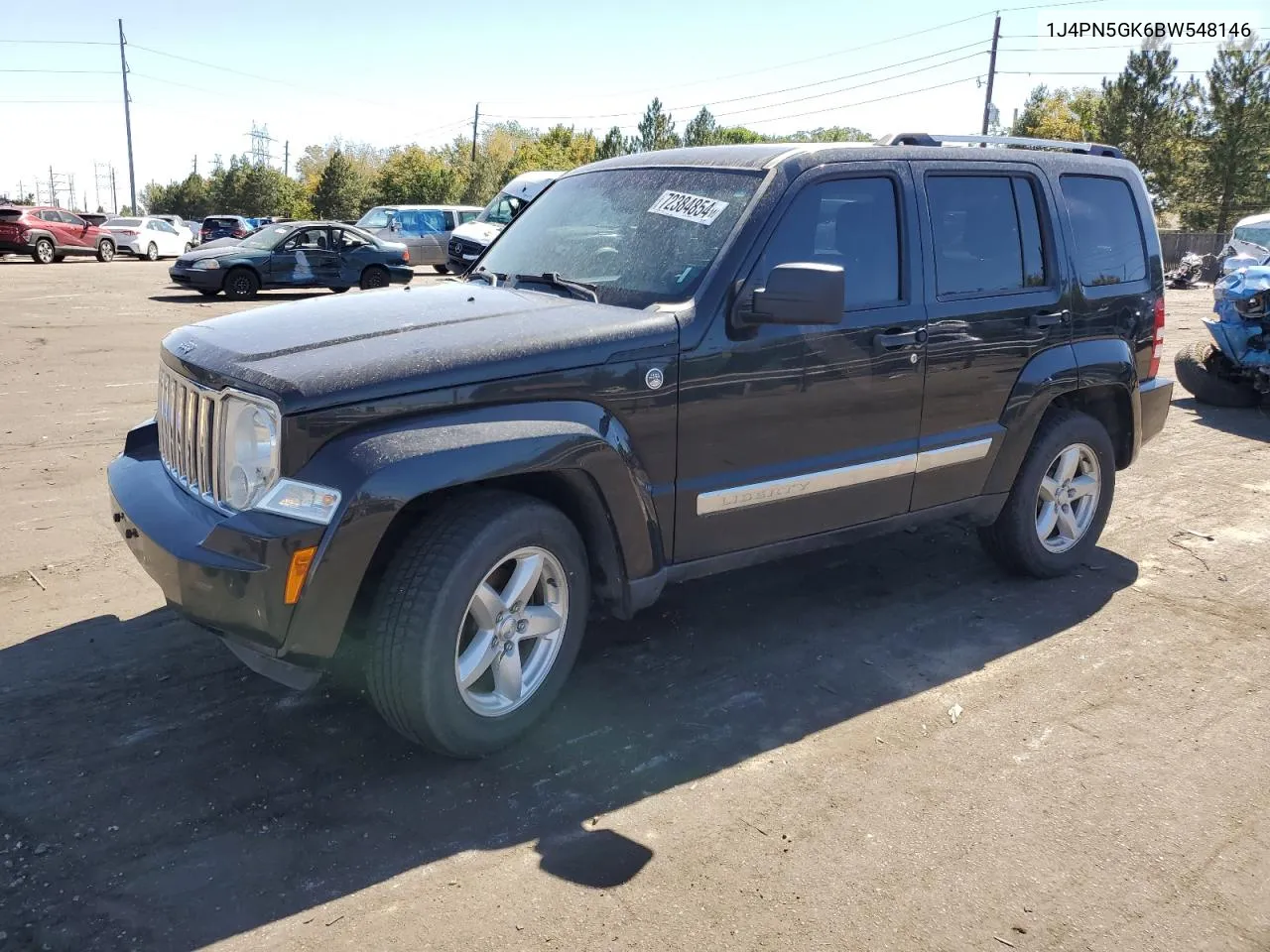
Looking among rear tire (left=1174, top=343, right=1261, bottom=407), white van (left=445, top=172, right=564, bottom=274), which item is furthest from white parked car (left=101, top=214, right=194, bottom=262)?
rear tire (left=1174, top=343, right=1261, bottom=407)

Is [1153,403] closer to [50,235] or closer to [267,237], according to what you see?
[267,237]

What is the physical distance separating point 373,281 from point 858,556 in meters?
17.3

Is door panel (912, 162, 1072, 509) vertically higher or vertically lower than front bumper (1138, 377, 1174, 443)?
higher

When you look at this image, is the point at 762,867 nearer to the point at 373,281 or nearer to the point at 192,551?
the point at 192,551

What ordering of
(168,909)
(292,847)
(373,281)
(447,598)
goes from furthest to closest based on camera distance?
(373,281) < (447,598) < (292,847) < (168,909)

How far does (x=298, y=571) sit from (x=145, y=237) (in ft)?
115

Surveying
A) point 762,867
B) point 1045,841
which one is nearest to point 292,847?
point 762,867

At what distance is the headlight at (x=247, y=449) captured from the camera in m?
3.08

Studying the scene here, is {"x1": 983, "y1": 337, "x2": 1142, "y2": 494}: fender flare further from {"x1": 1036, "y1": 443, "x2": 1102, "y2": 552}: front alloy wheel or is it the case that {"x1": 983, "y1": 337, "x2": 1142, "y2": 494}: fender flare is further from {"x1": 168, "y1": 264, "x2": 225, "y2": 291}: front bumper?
{"x1": 168, "y1": 264, "x2": 225, "y2": 291}: front bumper

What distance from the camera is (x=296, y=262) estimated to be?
19734mm

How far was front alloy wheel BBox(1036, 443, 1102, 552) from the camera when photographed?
5.34m

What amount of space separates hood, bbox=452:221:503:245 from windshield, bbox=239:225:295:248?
4.37 meters

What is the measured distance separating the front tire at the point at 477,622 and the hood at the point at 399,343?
0.46 m

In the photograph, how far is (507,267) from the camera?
15.1 ft
